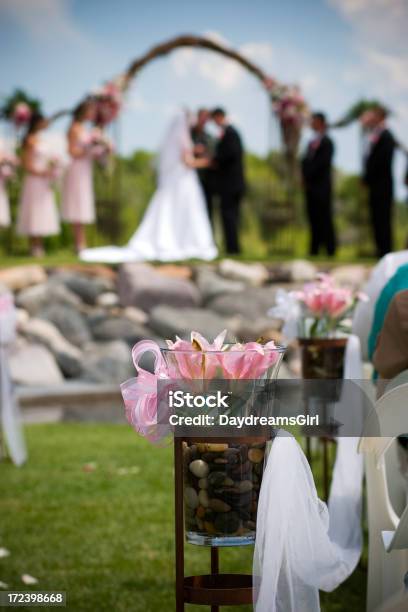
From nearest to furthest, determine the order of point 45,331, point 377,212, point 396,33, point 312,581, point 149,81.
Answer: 1. point 312,581
2. point 45,331
3. point 377,212
4. point 396,33
5. point 149,81

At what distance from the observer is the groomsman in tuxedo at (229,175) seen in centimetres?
1389

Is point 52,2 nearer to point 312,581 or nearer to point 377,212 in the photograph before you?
point 377,212

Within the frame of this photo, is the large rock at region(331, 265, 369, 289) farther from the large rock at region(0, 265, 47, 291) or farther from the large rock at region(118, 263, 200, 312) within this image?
the large rock at region(0, 265, 47, 291)

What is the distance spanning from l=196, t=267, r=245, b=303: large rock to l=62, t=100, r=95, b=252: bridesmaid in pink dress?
1.91 m

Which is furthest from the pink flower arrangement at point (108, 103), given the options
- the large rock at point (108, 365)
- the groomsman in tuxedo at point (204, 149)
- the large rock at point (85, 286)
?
the large rock at point (108, 365)

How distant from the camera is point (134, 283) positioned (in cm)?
1284

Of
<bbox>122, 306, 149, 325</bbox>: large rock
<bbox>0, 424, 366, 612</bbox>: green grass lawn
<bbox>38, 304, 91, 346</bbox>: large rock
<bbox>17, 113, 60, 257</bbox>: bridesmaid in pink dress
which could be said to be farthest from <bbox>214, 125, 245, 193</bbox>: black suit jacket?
<bbox>0, 424, 366, 612</bbox>: green grass lawn

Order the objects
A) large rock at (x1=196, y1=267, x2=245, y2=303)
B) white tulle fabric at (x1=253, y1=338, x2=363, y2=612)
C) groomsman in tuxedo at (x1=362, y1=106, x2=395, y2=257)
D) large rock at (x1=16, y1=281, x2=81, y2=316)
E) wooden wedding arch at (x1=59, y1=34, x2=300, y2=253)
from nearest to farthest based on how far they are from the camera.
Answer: white tulle fabric at (x1=253, y1=338, x2=363, y2=612), large rock at (x1=16, y1=281, x2=81, y2=316), large rock at (x1=196, y1=267, x2=245, y2=303), groomsman in tuxedo at (x1=362, y1=106, x2=395, y2=257), wooden wedding arch at (x1=59, y1=34, x2=300, y2=253)

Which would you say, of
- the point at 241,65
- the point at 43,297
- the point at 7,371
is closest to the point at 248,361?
the point at 7,371

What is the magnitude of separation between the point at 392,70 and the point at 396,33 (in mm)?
1357

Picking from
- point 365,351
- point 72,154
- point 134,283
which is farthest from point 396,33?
point 365,351

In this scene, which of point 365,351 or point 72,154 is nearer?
point 365,351

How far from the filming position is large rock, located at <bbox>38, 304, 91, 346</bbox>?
40.1 ft

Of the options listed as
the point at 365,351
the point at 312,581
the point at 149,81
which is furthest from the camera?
the point at 149,81
